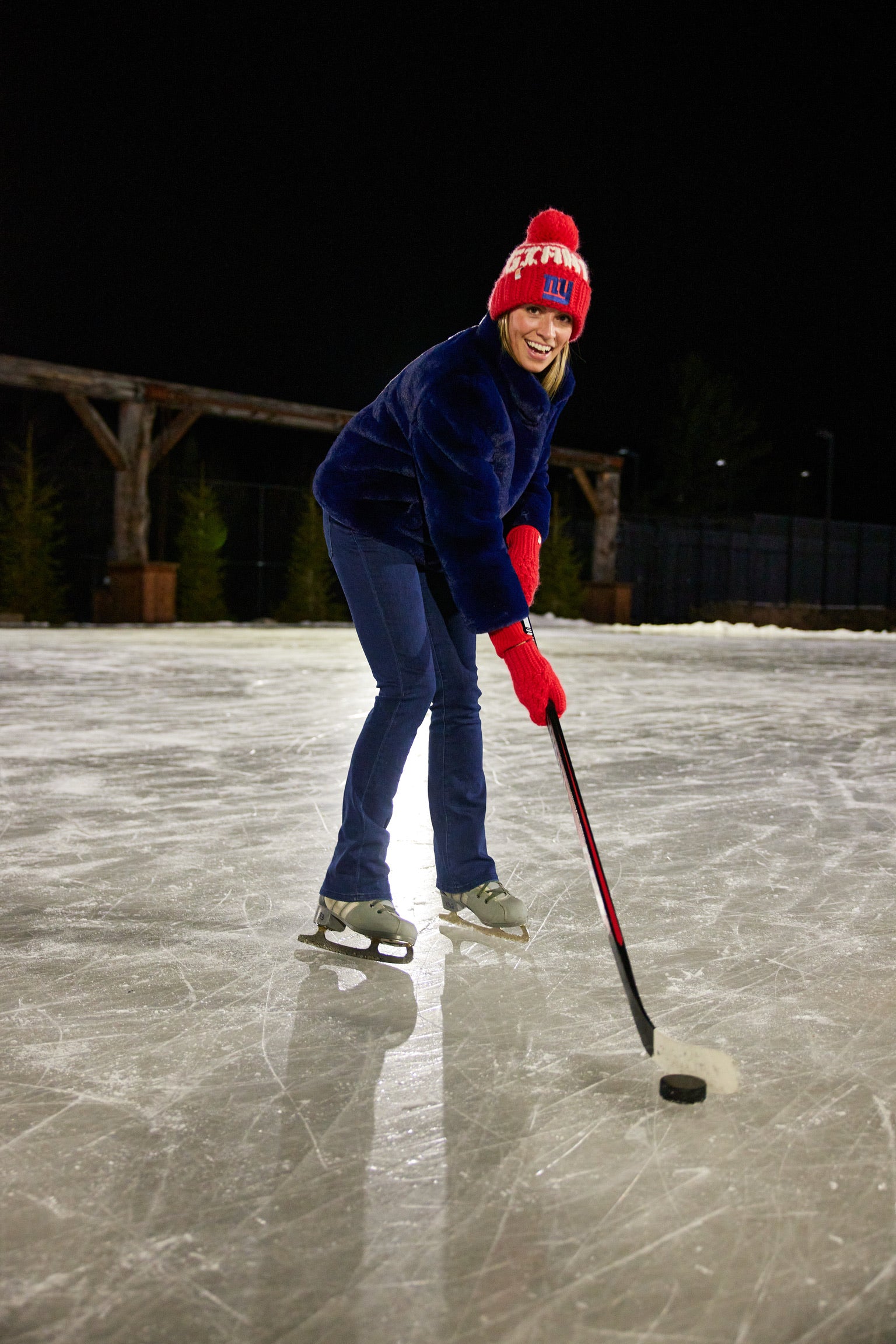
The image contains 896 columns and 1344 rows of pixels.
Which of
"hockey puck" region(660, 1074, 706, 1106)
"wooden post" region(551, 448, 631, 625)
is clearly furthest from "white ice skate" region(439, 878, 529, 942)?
"wooden post" region(551, 448, 631, 625)

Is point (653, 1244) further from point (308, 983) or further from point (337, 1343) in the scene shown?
point (308, 983)

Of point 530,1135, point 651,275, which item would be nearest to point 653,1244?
point 530,1135

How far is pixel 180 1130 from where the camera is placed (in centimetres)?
133

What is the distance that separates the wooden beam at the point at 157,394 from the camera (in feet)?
42.0

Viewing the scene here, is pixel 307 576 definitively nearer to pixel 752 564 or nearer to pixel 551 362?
pixel 752 564

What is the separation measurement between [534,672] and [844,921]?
85cm

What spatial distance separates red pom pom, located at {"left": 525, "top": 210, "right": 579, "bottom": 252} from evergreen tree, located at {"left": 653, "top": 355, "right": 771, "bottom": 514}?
120 ft

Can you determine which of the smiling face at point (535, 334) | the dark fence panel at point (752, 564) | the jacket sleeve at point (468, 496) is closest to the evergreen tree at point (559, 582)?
the dark fence panel at point (752, 564)

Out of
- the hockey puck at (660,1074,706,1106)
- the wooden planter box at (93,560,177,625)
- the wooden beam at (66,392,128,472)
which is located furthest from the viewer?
the wooden planter box at (93,560,177,625)

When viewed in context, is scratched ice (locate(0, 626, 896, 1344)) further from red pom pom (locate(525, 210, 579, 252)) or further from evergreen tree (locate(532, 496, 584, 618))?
evergreen tree (locate(532, 496, 584, 618))

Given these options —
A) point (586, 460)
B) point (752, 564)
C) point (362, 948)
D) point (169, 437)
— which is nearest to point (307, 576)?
point (169, 437)

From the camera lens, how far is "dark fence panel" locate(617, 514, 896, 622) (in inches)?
884

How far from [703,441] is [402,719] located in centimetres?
3708

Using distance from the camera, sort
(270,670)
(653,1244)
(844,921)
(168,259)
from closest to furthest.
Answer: (653,1244) < (844,921) < (270,670) < (168,259)
